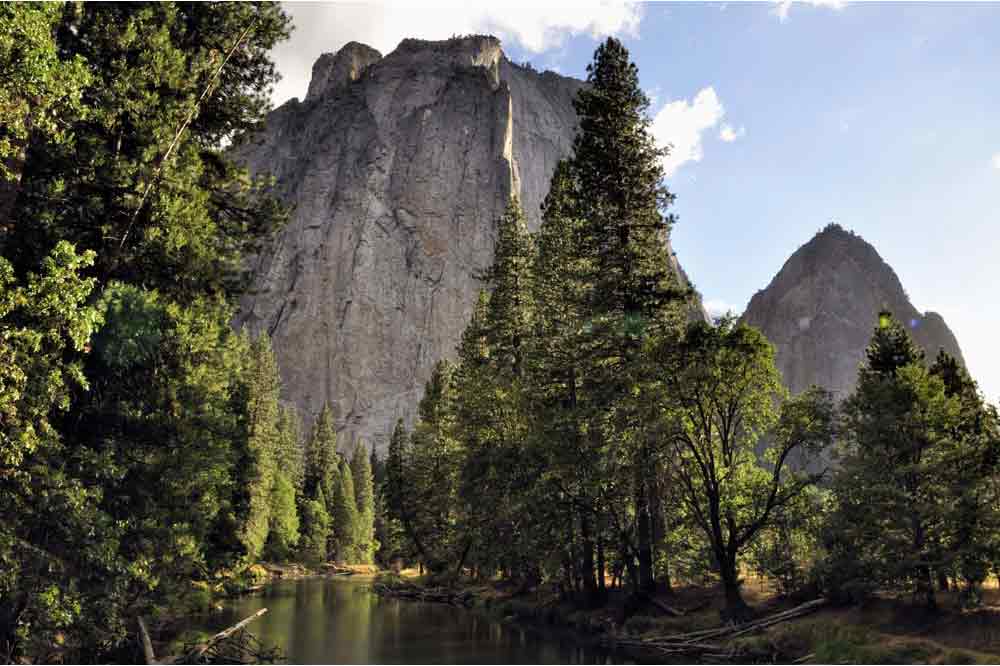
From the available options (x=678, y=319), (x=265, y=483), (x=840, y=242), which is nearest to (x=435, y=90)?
(x=840, y=242)

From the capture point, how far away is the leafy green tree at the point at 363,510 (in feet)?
293

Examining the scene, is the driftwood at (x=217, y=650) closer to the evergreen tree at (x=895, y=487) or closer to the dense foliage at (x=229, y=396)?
the dense foliage at (x=229, y=396)

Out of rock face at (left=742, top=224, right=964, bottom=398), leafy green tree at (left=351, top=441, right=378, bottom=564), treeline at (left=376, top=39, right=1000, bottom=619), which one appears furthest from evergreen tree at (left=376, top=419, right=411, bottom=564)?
rock face at (left=742, top=224, right=964, bottom=398)

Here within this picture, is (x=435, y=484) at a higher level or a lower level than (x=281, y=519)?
higher

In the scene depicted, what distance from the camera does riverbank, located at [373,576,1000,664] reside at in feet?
52.5

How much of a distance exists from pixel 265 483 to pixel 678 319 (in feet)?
106

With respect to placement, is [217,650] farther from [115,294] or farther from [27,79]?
[27,79]

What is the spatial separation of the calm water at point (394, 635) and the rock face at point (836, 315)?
531 feet

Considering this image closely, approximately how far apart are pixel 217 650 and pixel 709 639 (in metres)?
13.3

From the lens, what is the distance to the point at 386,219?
566 feet

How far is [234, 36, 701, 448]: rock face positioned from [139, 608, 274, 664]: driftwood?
434 feet

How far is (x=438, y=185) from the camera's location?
176375 millimetres

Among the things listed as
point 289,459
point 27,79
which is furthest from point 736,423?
point 289,459

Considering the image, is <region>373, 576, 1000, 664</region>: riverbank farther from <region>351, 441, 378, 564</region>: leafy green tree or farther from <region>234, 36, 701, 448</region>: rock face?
<region>234, 36, 701, 448</region>: rock face
